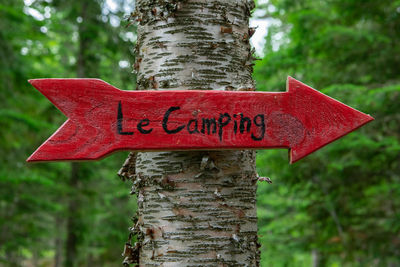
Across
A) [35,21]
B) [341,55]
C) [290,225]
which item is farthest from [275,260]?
[35,21]

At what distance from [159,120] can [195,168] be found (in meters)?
0.24

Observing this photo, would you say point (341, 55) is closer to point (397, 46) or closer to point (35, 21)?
point (397, 46)

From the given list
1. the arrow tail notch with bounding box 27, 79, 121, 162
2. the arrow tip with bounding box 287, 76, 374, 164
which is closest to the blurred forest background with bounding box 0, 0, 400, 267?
the arrow tip with bounding box 287, 76, 374, 164

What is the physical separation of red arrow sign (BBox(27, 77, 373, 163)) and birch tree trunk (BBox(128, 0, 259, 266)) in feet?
0.27

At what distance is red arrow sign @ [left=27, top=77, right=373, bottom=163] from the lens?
1.33 metres

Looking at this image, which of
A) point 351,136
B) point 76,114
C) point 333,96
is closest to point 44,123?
point 333,96

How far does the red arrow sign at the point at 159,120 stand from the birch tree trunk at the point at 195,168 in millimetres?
84

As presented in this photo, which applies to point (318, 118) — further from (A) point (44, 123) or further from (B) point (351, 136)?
(A) point (44, 123)

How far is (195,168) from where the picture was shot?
4.70 feet

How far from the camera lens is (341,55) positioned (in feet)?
18.5

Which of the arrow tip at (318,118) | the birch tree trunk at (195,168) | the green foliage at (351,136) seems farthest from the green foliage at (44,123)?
the arrow tip at (318,118)

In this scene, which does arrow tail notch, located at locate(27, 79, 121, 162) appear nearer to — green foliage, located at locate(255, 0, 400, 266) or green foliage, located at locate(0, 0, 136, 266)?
green foliage, located at locate(255, 0, 400, 266)

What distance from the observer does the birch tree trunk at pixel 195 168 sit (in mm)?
1404

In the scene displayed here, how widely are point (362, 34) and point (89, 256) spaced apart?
11362 millimetres
